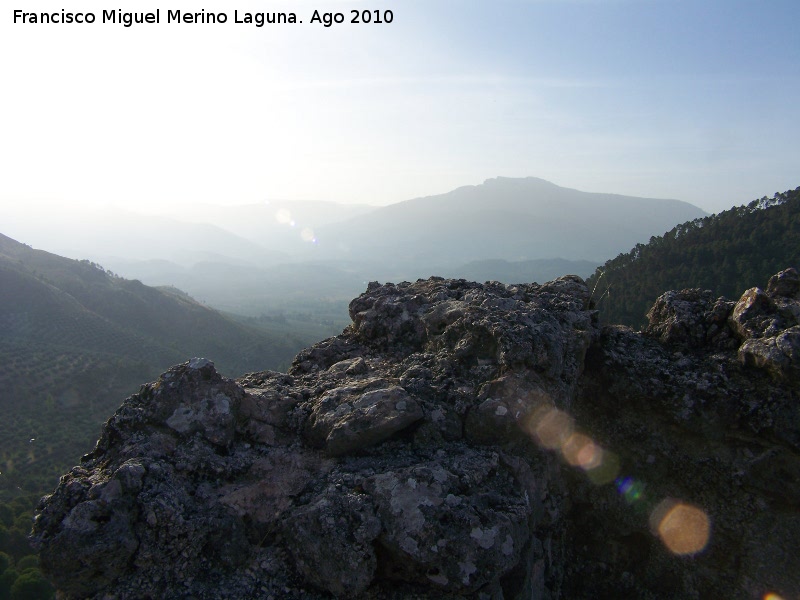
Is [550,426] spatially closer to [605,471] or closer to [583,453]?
[583,453]

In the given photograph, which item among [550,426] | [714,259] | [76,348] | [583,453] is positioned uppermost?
[714,259]

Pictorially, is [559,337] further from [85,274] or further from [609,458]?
[85,274]

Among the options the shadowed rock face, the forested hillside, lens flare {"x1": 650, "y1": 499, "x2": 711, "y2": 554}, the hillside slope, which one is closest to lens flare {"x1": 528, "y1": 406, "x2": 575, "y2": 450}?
the shadowed rock face

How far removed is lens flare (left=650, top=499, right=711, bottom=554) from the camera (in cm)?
594

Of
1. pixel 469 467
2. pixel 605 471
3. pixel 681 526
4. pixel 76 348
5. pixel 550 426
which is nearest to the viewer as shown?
pixel 469 467

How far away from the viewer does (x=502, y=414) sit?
5.57 m

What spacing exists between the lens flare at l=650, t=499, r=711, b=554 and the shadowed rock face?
0.07ft

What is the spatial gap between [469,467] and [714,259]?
3650 centimetres

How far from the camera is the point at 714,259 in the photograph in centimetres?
3453

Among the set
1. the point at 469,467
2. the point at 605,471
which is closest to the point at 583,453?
the point at 605,471

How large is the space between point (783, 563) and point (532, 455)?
299 cm

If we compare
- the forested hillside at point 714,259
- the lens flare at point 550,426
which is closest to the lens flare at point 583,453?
the lens flare at point 550,426

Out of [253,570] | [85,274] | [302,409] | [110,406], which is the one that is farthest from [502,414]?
[85,274]

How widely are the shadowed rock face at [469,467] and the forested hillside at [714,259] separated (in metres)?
23.3
